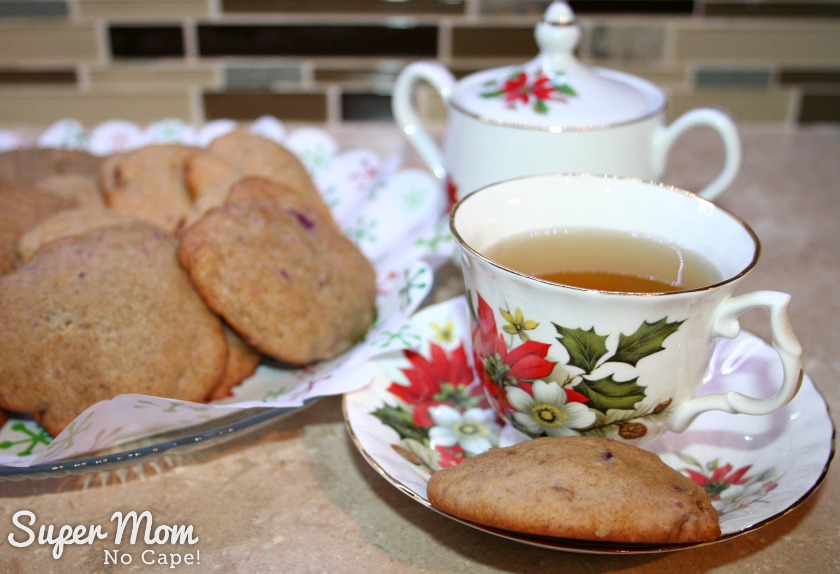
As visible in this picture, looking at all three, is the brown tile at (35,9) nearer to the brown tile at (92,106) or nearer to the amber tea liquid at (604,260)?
the brown tile at (92,106)

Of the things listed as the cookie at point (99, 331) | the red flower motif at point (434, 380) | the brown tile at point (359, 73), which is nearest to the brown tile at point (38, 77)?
the brown tile at point (359, 73)

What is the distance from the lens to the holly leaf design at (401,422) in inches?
28.5

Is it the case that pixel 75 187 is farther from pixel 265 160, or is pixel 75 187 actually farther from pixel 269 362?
pixel 269 362

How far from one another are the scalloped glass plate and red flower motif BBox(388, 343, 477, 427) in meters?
0.04

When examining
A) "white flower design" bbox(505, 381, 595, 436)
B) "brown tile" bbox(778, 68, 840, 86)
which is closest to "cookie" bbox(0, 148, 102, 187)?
"white flower design" bbox(505, 381, 595, 436)

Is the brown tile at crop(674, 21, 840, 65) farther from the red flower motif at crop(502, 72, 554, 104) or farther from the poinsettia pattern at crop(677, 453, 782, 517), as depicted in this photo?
the poinsettia pattern at crop(677, 453, 782, 517)

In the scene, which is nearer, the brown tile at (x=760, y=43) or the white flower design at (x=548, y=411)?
the white flower design at (x=548, y=411)

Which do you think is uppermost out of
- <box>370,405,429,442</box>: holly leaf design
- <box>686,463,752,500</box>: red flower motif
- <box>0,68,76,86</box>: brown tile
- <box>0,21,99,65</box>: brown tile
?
<box>0,21,99,65</box>: brown tile

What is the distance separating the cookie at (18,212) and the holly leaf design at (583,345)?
62 cm

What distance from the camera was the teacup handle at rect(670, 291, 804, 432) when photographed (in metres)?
0.60

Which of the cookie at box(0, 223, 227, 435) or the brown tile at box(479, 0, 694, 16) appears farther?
the brown tile at box(479, 0, 694, 16)

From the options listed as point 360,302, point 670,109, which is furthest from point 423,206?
point 670,109

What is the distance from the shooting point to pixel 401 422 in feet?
2.41

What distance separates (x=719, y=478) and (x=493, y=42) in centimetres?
114
